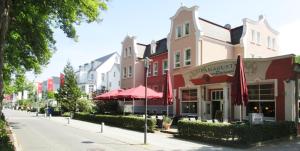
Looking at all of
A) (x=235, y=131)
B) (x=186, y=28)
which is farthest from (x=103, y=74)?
(x=235, y=131)

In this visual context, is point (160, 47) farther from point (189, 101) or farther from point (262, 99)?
point (262, 99)

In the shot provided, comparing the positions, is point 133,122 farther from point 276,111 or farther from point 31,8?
point 31,8

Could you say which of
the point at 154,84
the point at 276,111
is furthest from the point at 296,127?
the point at 154,84

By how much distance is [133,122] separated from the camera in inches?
944

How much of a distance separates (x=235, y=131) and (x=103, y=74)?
6110 cm

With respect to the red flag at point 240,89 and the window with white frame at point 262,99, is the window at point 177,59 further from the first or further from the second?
the red flag at point 240,89

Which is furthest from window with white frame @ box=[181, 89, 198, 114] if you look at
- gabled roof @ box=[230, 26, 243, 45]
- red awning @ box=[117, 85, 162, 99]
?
gabled roof @ box=[230, 26, 243, 45]

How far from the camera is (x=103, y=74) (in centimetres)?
7456

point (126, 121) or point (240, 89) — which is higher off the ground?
point (240, 89)

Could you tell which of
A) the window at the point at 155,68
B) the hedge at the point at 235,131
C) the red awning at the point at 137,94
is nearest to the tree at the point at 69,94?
the window at the point at 155,68

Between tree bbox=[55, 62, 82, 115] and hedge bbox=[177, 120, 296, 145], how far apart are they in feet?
104

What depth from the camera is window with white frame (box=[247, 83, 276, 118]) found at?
20.6 m

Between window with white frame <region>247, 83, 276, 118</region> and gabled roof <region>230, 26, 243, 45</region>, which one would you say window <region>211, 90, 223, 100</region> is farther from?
gabled roof <region>230, 26, 243, 45</region>

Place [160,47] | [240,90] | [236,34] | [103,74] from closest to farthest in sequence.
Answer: [240,90] → [236,34] → [160,47] → [103,74]
